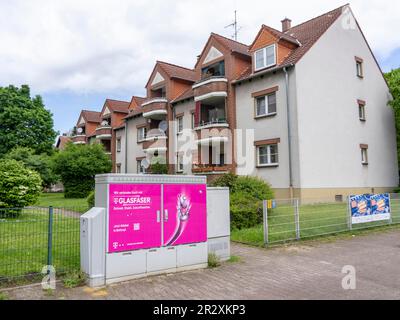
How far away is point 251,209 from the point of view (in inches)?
475

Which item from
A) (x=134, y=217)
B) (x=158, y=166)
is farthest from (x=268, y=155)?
(x=134, y=217)

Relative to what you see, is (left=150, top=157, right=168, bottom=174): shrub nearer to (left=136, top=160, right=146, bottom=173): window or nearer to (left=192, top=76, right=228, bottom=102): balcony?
(left=136, top=160, right=146, bottom=173): window

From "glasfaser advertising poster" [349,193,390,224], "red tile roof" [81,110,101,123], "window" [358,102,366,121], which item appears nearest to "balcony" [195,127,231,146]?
"window" [358,102,366,121]

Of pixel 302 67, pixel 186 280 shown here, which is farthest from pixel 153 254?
pixel 302 67

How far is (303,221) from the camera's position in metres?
11.2

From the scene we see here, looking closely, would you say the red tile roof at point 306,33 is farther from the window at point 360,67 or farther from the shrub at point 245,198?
the shrub at point 245,198

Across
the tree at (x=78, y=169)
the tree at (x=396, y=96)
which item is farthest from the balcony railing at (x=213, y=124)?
the tree at (x=396, y=96)

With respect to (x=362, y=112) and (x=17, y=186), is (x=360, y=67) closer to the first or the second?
(x=362, y=112)

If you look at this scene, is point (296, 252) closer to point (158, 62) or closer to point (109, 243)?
point (109, 243)

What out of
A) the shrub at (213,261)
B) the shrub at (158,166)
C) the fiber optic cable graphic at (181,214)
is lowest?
the shrub at (213,261)

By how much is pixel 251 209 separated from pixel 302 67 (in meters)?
10.8

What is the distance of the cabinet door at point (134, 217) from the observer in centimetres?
650

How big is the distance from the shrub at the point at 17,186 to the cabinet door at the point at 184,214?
8622mm

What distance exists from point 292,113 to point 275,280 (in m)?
13.8
